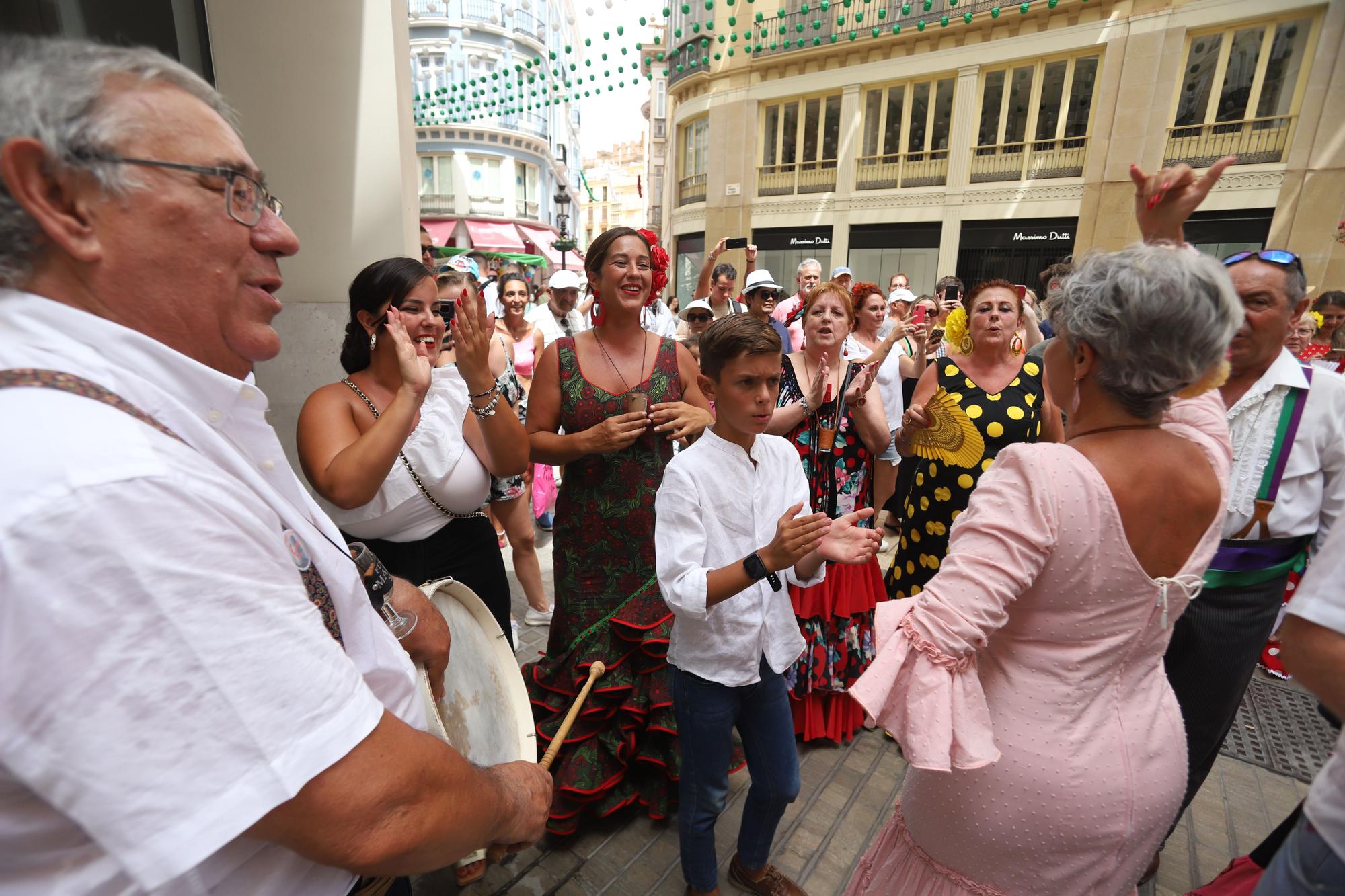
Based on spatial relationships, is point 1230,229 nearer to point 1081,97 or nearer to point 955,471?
point 1081,97

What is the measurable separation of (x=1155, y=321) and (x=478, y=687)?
183cm

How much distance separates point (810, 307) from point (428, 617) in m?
2.82

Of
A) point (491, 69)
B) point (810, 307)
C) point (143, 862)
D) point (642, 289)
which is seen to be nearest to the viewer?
point (143, 862)

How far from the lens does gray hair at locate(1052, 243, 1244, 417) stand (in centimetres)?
128

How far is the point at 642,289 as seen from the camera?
272 cm

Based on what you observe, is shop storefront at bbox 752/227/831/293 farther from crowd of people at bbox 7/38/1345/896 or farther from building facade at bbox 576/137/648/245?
building facade at bbox 576/137/648/245

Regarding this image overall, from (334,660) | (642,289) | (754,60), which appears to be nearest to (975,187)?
(754,60)

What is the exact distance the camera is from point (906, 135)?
16.7 metres

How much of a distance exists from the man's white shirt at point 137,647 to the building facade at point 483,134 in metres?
26.9

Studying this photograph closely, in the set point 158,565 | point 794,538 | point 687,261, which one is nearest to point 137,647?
point 158,565

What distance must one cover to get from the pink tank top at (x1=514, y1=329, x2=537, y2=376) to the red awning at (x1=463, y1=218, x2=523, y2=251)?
24194 millimetres

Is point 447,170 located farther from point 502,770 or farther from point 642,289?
point 502,770

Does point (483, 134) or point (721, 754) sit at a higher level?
point (483, 134)

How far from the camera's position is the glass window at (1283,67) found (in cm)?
1263
